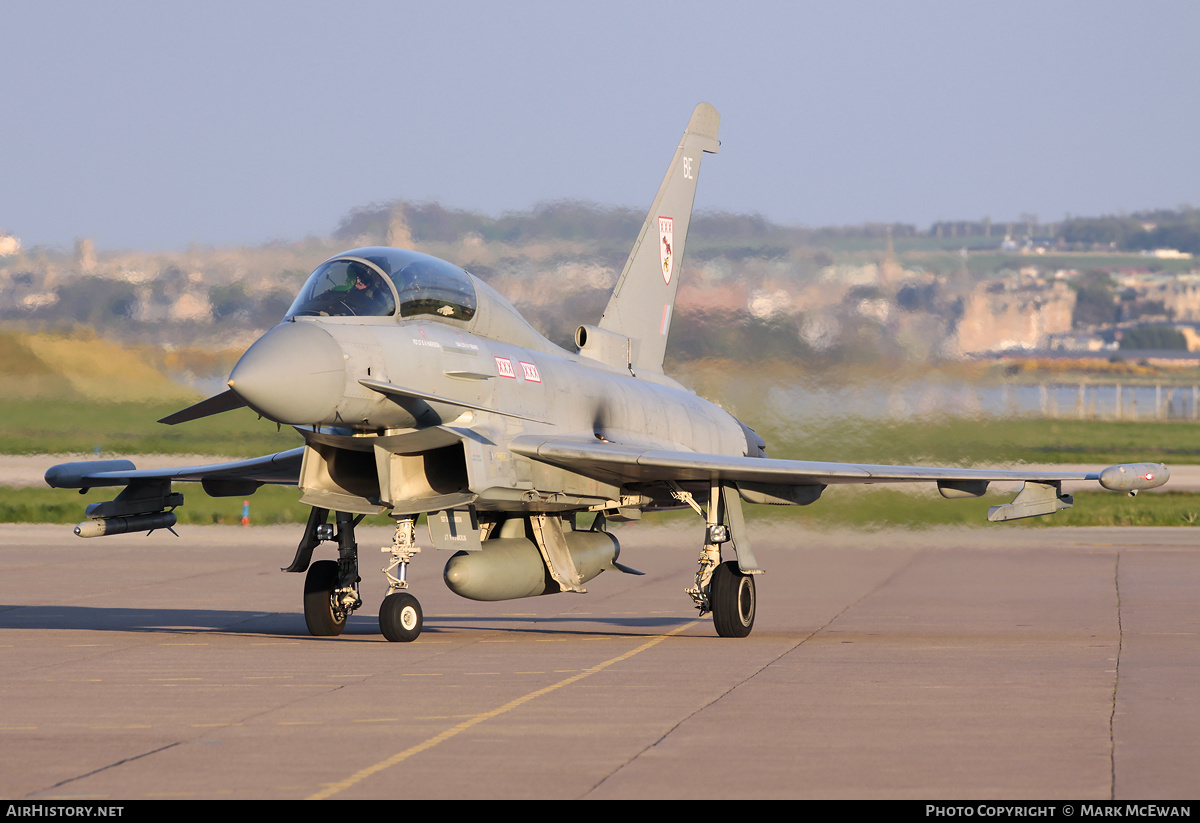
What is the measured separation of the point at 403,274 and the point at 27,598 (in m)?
9.42

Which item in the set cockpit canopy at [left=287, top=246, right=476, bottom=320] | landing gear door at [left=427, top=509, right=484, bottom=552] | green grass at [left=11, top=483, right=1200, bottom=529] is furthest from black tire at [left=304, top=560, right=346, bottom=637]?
green grass at [left=11, top=483, right=1200, bottom=529]

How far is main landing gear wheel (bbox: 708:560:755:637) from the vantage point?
599 inches

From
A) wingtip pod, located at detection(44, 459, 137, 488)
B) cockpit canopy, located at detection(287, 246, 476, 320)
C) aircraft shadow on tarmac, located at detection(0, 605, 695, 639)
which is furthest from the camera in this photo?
wingtip pod, located at detection(44, 459, 137, 488)

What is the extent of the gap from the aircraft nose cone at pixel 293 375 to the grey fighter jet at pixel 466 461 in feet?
0.06

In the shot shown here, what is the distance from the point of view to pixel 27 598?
1967 cm

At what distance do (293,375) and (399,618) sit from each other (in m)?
2.90

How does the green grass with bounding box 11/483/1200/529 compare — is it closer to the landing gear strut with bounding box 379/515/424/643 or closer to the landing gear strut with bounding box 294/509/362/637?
the landing gear strut with bounding box 294/509/362/637

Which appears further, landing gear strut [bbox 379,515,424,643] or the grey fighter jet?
landing gear strut [bbox 379,515,424,643]

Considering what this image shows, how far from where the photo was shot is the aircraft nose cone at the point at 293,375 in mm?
12000

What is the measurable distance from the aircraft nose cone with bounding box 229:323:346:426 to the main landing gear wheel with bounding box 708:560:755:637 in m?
4.88

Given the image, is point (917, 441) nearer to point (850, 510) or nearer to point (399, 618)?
point (850, 510)

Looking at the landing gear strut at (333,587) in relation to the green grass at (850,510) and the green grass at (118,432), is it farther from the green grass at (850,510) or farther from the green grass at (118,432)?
the green grass at (850,510)

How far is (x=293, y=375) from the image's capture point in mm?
12125

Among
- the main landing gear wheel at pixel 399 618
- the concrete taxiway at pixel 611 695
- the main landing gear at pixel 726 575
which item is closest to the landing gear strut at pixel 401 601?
the main landing gear wheel at pixel 399 618
